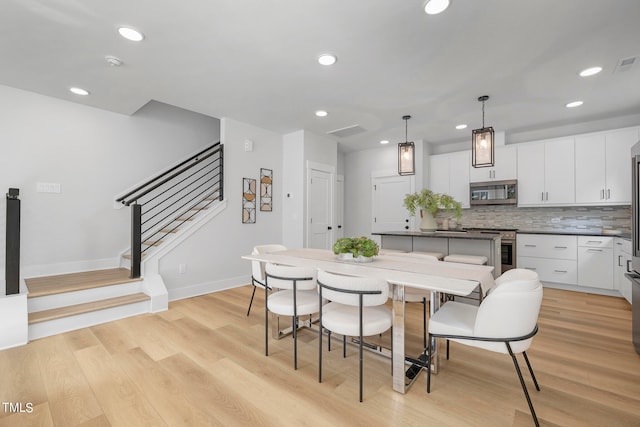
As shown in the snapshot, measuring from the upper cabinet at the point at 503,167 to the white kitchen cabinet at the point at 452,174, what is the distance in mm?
325

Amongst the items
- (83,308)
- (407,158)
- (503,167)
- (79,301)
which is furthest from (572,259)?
(79,301)

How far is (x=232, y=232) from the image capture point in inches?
186

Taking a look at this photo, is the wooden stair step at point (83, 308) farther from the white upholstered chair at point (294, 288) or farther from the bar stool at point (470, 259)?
the bar stool at point (470, 259)

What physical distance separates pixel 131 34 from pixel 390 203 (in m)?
5.20

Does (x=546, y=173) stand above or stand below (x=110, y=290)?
above

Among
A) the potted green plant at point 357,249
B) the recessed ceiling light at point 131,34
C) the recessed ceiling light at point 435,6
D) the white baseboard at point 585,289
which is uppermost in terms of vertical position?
the recessed ceiling light at point 131,34

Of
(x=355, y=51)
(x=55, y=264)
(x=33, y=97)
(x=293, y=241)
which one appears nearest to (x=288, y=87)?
(x=355, y=51)

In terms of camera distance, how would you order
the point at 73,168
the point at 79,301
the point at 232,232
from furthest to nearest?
1. the point at 232,232
2. the point at 73,168
3. the point at 79,301

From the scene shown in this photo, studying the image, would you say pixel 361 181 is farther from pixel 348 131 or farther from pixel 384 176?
pixel 348 131

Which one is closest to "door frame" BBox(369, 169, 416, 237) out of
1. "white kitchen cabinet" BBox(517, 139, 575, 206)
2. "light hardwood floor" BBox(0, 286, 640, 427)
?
"white kitchen cabinet" BBox(517, 139, 575, 206)

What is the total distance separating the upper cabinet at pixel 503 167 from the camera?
5.05 metres

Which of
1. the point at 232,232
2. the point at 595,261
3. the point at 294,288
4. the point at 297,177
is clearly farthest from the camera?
the point at 297,177

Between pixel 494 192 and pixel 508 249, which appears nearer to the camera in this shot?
pixel 508 249

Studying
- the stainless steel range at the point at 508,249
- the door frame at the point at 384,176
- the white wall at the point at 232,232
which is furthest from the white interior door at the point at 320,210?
the stainless steel range at the point at 508,249
